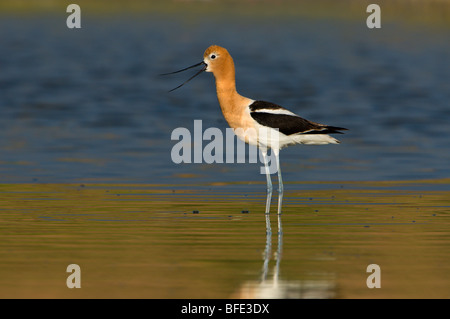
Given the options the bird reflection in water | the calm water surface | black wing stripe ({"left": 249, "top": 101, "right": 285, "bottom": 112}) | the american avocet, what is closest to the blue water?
the calm water surface

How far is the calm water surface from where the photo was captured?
755 centimetres

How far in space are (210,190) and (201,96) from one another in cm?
1292

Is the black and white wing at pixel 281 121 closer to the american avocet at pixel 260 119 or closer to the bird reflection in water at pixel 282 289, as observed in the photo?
the american avocet at pixel 260 119

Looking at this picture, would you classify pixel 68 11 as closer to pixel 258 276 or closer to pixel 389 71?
pixel 389 71

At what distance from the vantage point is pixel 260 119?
36.9ft

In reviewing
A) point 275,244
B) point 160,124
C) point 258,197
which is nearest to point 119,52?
point 160,124

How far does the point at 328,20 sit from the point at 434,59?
21.7 m

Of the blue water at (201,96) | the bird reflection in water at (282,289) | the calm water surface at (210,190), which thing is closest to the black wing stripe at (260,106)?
the calm water surface at (210,190)

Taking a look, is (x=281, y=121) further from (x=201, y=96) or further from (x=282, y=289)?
(x=201, y=96)

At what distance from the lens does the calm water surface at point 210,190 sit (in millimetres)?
7547
